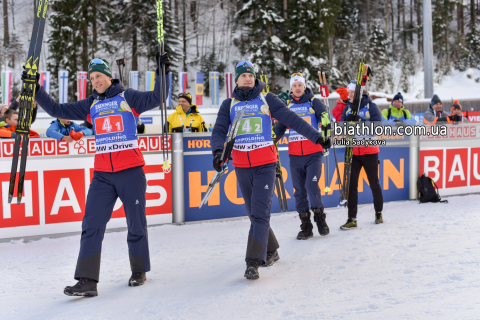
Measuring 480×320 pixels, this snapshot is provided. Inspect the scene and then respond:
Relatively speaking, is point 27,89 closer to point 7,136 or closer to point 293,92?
point 7,136

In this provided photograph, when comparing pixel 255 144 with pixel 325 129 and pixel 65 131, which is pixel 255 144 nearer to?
pixel 325 129

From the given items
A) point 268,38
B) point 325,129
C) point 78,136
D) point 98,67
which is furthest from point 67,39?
point 325,129

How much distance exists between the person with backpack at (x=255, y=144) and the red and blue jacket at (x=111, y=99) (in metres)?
0.62

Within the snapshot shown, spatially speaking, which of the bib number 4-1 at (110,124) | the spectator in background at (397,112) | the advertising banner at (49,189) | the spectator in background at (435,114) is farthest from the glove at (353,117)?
the spectator in background at (435,114)

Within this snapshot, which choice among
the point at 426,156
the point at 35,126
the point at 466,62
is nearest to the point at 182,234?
the point at 426,156

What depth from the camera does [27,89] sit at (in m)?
3.61

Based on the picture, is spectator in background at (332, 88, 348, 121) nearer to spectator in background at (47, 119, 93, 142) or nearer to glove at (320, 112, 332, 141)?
glove at (320, 112, 332, 141)

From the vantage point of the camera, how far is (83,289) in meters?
3.33

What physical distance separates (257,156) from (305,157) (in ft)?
4.99

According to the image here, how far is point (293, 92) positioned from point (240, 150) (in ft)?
5.79

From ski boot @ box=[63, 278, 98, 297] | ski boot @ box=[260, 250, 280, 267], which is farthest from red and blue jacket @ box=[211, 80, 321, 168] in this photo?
ski boot @ box=[63, 278, 98, 297]

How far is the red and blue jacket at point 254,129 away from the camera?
3.79 meters

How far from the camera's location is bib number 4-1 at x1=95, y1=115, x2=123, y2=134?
3566 millimetres

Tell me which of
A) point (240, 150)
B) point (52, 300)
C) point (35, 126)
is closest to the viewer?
point (52, 300)
